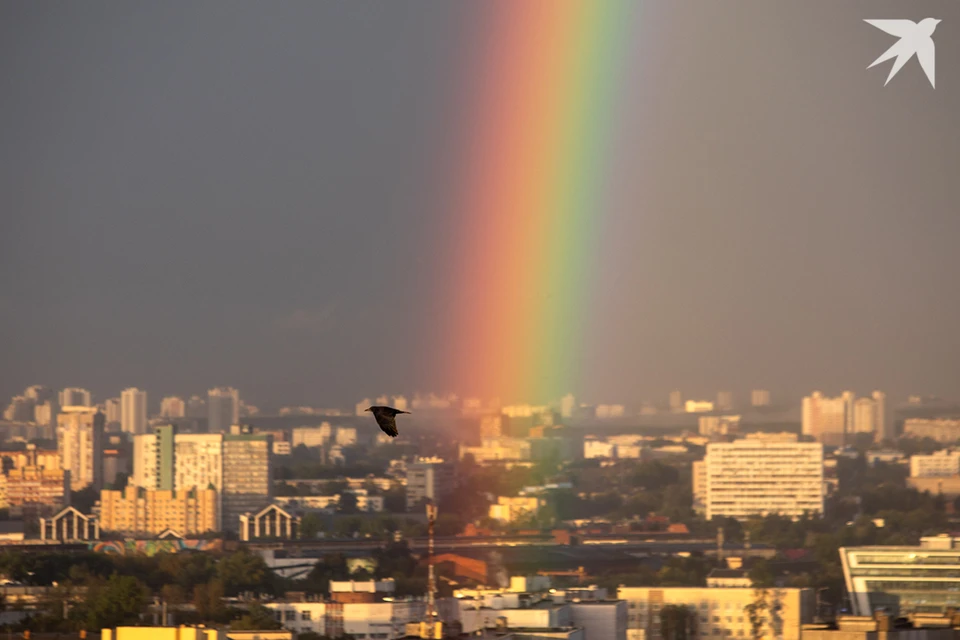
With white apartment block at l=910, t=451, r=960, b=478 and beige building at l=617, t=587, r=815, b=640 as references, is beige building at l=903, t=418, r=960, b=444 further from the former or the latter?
beige building at l=617, t=587, r=815, b=640

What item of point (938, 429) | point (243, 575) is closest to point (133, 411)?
point (938, 429)

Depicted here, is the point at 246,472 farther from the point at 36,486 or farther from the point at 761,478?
the point at 761,478

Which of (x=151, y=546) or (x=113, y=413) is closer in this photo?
(x=151, y=546)

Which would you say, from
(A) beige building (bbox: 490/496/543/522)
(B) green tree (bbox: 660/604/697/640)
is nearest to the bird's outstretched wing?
(B) green tree (bbox: 660/604/697/640)

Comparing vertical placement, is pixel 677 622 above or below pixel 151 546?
below

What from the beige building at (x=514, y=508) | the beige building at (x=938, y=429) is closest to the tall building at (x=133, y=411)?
the beige building at (x=514, y=508)

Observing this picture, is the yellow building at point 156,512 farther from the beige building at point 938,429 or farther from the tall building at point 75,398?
the beige building at point 938,429
